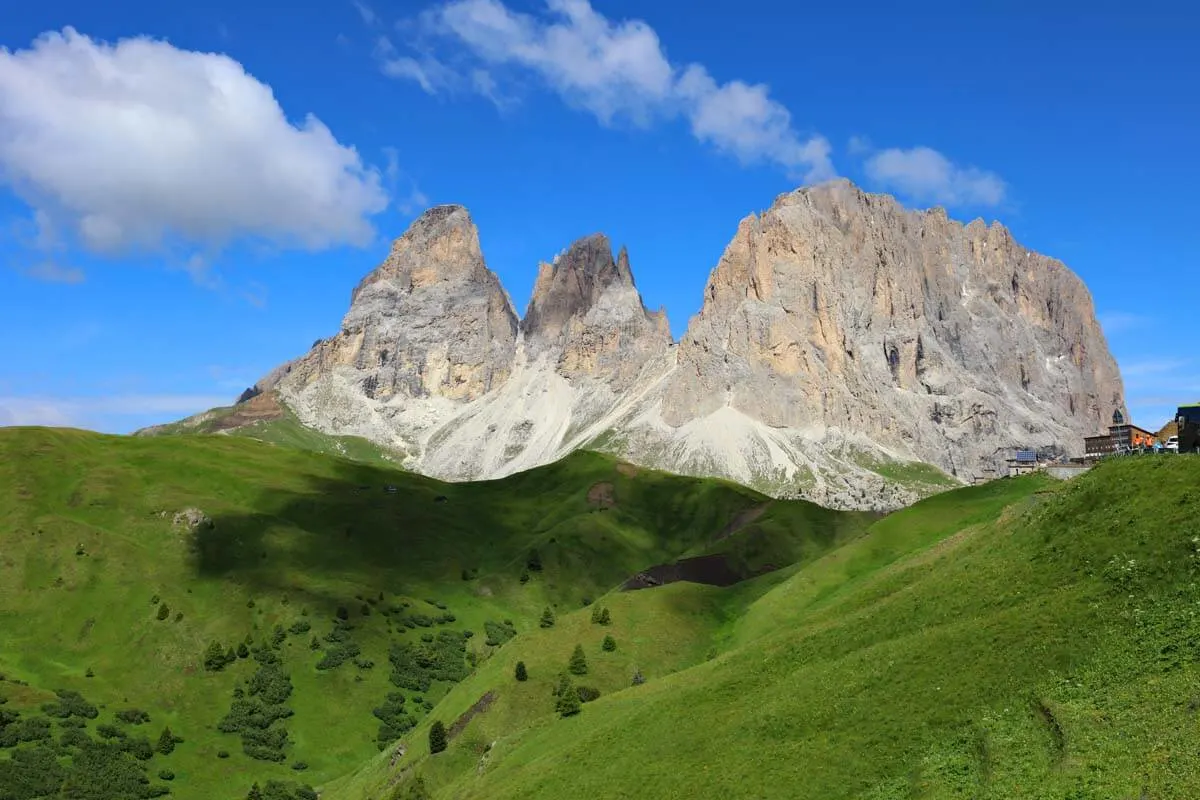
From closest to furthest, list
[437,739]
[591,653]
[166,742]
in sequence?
[437,739] < [591,653] < [166,742]

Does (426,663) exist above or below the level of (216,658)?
below

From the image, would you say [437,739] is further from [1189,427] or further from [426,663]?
[1189,427]

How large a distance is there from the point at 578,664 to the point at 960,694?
5084 cm

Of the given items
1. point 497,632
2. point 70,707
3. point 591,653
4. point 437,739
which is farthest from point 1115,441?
point 70,707

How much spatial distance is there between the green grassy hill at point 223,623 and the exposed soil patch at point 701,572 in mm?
1770

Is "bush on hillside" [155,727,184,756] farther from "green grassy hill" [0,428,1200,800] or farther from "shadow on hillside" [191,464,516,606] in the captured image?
"shadow on hillside" [191,464,516,606]

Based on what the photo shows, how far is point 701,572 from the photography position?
179 m

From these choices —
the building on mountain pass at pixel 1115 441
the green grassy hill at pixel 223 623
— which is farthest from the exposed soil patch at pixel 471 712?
the building on mountain pass at pixel 1115 441

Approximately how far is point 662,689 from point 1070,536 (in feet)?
102

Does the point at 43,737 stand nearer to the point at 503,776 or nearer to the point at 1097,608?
the point at 503,776

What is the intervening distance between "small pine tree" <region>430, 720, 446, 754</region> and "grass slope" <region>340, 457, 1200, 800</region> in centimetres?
198

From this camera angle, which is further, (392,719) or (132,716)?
(392,719)

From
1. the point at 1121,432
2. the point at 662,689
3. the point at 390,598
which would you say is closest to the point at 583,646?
the point at 662,689

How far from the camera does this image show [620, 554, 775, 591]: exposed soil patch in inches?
6816
